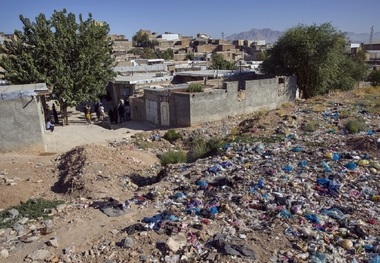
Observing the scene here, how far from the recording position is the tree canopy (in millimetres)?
21359

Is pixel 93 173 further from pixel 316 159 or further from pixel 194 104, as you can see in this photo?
pixel 194 104

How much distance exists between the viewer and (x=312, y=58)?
21547mm

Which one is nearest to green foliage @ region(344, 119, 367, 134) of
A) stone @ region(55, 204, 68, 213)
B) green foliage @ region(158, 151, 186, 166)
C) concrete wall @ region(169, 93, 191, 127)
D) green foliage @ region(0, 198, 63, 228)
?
green foliage @ region(158, 151, 186, 166)

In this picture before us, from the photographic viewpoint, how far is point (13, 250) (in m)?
5.56

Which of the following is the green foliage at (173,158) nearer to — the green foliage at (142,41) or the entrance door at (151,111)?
the entrance door at (151,111)

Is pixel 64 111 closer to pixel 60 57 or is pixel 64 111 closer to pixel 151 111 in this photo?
pixel 60 57

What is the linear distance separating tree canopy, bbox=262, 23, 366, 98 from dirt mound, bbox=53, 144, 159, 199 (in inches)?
561

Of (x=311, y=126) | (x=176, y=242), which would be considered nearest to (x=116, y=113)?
(x=311, y=126)

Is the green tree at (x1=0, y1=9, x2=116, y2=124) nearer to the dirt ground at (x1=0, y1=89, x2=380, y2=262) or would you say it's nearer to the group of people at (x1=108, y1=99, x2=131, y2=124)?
the group of people at (x1=108, y1=99, x2=131, y2=124)

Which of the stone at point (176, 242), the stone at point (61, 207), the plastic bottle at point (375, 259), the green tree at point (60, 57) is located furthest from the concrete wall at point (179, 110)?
the plastic bottle at point (375, 259)

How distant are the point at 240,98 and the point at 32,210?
13.2 m

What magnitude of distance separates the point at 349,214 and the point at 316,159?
2.96m

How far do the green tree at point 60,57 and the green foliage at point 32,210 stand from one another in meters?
9.11

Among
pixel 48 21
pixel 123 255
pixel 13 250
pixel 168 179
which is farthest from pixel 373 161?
pixel 48 21
